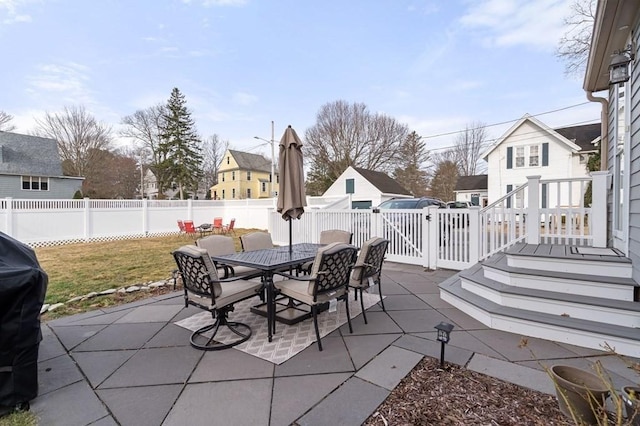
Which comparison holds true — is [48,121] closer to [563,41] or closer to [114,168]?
[114,168]

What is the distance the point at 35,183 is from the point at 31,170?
85cm

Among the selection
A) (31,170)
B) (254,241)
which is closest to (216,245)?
(254,241)

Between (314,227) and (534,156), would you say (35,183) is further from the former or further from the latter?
(534,156)

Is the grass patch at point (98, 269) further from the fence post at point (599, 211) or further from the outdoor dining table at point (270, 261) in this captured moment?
the fence post at point (599, 211)

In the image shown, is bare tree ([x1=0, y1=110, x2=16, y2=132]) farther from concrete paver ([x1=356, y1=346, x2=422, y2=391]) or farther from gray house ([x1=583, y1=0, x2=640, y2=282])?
gray house ([x1=583, y1=0, x2=640, y2=282])

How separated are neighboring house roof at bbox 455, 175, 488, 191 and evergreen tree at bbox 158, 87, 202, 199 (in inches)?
850

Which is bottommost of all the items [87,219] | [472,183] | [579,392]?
[579,392]

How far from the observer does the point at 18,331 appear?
1939 mm

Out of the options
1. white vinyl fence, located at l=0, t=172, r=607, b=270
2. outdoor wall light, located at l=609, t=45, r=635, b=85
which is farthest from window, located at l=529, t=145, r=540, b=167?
outdoor wall light, located at l=609, t=45, r=635, b=85

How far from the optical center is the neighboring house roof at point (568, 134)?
619 inches

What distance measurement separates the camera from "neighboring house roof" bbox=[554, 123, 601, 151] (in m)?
16.1

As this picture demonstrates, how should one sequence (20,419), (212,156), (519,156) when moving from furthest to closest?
(212,156), (519,156), (20,419)

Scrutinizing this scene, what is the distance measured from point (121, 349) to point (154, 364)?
1.80ft

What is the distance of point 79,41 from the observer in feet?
30.7
